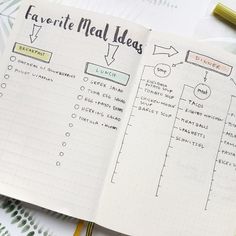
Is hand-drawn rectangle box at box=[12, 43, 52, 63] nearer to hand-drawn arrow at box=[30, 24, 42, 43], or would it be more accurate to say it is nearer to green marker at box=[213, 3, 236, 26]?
hand-drawn arrow at box=[30, 24, 42, 43]

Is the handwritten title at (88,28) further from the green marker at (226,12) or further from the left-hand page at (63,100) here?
the green marker at (226,12)

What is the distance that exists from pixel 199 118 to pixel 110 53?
0.15 metres

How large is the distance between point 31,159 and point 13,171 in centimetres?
3

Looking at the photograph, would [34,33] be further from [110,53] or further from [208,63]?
[208,63]

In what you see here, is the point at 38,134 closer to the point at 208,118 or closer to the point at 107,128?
the point at 107,128

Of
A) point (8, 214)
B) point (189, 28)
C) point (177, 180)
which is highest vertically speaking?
point (189, 28)

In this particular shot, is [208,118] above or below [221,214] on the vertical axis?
above

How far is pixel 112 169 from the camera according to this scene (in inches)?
19.5

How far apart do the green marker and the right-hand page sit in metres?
0.08

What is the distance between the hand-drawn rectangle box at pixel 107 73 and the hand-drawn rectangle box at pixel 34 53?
2.3 inches

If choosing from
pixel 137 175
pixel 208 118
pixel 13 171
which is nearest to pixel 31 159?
pixel 13 171

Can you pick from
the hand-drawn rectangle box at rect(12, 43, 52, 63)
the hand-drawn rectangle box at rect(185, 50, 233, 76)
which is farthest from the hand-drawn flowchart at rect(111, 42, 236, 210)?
the hand-drawn rectangle box at rect(12, 43, 52, 63)

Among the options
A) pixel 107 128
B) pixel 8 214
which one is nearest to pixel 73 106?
pixel 107 128

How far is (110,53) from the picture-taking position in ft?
1.74
